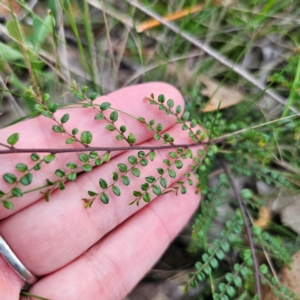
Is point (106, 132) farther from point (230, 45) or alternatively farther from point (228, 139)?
point (230, 45)

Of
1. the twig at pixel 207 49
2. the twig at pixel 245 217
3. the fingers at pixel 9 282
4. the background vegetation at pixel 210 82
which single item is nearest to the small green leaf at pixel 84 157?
the background vegetation at pixel 210 82

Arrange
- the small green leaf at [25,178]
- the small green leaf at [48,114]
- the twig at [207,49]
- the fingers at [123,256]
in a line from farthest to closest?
the twig at [207,49]
the fingers at [123,256]
the small green leaf at [48,114]
the small green leaf at [25,178]

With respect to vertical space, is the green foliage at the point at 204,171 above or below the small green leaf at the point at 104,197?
below

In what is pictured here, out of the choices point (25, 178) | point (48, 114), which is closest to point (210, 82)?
point (48, 114)

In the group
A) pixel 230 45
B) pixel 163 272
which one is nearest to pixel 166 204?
pixel 163 272

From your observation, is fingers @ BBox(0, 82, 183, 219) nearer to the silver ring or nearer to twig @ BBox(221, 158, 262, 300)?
the silver ring

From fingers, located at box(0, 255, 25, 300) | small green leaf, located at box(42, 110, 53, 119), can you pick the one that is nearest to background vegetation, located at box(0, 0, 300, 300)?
small green leaf, located at box(42, 110, 53, 119)

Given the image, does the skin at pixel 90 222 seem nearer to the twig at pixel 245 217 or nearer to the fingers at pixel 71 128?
the fingers at pixel 71 128
